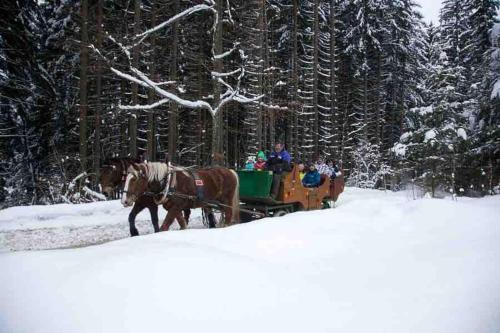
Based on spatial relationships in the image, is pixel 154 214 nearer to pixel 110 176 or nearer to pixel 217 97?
pixel 110 176

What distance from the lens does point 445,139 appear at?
16016mm

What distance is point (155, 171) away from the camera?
7.97 meters

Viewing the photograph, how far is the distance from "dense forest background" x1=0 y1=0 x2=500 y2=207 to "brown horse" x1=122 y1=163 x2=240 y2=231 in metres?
2.92

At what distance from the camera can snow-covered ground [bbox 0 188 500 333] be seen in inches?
100

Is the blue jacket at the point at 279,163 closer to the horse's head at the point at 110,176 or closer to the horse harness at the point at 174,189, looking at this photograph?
the horse harness at the point at 174,189

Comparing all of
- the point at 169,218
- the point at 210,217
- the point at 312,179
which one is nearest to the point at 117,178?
the point at 169,218

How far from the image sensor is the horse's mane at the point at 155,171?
25.8ft

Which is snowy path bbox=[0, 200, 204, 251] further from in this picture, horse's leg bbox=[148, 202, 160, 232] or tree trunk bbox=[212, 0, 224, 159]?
tree trunk bbox=[212, 0, 224, 159]

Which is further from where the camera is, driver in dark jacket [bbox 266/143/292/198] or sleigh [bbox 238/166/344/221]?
driver in dark jacket [bbox 266/143/292/198]

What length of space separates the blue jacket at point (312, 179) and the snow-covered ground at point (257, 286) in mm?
6381

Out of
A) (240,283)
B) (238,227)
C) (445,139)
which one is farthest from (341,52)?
(240,283)

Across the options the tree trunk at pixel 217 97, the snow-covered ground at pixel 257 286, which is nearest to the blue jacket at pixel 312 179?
the tree trunk at pixel 217 97

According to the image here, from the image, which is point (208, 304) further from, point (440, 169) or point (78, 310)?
point (440, 169)

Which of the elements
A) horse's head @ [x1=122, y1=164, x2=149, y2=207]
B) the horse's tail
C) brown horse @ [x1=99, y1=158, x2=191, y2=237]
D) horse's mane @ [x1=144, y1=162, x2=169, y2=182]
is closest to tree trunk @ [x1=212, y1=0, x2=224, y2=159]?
the horse's tail
